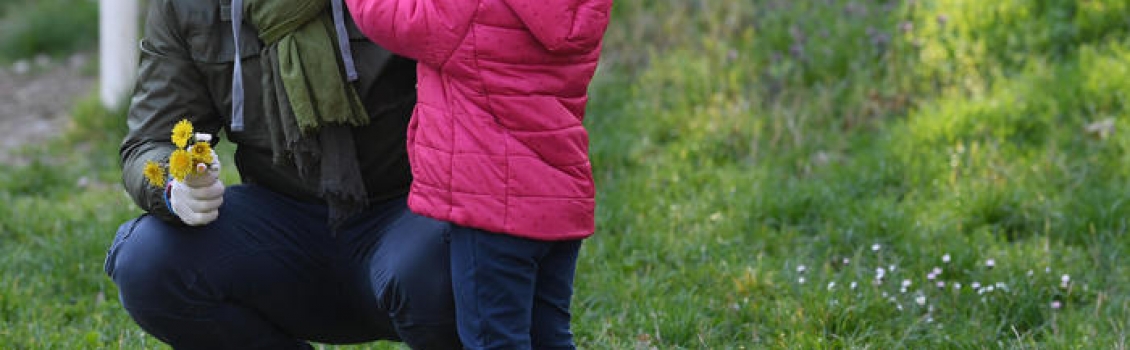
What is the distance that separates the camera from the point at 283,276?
2918 millimetres

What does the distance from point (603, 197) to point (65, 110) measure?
3.34 metres

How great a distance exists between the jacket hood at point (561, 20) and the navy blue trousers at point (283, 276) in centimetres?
44

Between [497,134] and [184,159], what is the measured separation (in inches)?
22.5

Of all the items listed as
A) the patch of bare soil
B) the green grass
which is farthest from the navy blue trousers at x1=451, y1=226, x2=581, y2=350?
the patch of bare soil

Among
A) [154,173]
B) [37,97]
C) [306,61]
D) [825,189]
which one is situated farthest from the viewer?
[37,97]

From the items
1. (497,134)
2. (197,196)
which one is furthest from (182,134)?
(497,134)

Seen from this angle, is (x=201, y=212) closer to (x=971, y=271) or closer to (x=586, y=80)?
(x=586, y=80)

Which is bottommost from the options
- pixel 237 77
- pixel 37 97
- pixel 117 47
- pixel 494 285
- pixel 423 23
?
pixel 37 97

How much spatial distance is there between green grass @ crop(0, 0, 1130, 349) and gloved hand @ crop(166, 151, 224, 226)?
3.19 ft

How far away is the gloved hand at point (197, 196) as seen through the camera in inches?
106

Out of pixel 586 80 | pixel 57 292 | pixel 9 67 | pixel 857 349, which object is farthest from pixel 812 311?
pixel 9 67

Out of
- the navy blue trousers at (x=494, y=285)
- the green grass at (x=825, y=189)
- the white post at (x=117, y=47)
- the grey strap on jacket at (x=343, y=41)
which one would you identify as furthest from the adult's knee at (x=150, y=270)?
the white post at (x=117, y=47)

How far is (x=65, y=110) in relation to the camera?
6.91 metres

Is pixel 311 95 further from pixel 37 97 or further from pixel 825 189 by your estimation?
pixel 37 97
